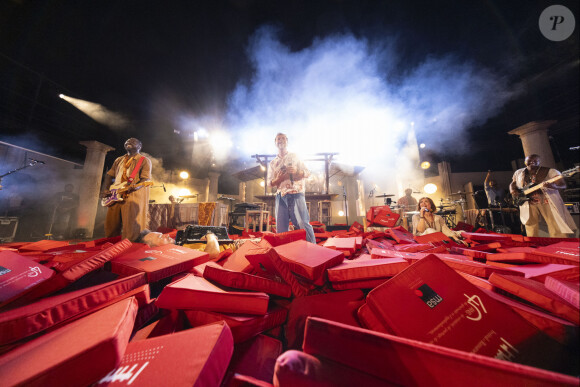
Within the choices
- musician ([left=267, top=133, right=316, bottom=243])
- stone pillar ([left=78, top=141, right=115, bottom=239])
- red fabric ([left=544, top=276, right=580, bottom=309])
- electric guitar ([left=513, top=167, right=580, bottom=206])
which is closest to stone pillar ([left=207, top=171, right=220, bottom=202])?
stone pillar ([left=78, top=141, right=115, bottom=239])

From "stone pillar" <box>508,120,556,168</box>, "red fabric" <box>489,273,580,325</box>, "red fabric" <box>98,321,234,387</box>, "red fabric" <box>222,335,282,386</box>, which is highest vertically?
"stone pillar" <box>508,120,556,168</box>

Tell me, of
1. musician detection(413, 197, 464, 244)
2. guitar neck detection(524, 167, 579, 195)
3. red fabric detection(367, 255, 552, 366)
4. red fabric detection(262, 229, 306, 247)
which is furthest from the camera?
musician detection(413, 197, 464, 244)

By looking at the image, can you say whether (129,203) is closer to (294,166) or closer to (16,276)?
(16,276)

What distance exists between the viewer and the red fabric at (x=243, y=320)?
899 millimetres

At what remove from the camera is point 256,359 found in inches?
33.4

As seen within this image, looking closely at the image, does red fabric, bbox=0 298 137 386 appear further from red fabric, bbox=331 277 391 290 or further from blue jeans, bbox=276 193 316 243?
blue jeans, bbox=276 193 316 243

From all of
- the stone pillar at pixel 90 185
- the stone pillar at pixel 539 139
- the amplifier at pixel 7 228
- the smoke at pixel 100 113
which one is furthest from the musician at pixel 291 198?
the amplifier at pixel 7 228

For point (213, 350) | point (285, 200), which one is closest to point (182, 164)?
point (285, 200)

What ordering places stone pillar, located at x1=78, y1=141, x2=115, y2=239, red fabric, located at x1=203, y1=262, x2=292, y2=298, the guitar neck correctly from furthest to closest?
1. stone pillar, located at x1=78, y1=141, x2=115, y2=239
2. the guitar neck
3. red fabric, located at x1=203, y1=262, x2=292, y2=298

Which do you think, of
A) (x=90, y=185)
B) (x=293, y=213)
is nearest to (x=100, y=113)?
(x=90, y=185)

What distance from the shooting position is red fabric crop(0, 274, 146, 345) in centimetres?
74

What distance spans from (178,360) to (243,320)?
0.31 metres

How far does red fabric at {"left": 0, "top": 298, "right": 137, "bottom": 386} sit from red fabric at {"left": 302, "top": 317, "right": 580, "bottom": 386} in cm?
61

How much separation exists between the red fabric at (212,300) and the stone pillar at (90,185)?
1125 cm
